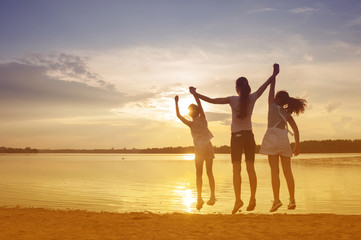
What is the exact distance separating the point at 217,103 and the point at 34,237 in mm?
6985

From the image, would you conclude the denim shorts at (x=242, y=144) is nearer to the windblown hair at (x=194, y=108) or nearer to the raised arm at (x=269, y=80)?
the raised arm at (x=269, y=80)

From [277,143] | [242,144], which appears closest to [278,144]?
[277,143]

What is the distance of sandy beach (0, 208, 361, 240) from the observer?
11375mm

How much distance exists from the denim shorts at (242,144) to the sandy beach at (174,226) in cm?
305

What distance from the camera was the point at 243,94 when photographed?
29.7ft

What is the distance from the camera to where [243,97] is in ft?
29.7

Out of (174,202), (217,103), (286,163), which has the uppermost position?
(217,103)

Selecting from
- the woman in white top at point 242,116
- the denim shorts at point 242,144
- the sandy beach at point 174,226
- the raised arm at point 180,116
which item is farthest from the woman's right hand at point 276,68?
the sandy beach at point 174,226

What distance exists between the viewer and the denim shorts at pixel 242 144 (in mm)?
9133

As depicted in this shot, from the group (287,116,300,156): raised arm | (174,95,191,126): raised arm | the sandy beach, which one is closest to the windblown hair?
(174,95,191,126): raised arm

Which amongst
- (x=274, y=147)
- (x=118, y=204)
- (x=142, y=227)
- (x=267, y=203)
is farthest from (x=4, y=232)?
(x=267, y=203)

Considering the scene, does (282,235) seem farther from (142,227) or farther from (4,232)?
(4,232)

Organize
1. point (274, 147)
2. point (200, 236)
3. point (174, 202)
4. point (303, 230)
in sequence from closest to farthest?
point (274, 147) < point (200, 236) < point (303, 230) < point (174, 202)

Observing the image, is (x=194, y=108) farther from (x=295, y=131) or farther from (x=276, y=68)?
(x=295, y=131)
